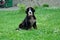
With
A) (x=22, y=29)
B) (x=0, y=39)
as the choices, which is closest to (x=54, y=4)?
(x=22, y=29)

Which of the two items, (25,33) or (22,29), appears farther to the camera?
(22,29)

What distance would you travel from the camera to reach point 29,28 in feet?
32.3

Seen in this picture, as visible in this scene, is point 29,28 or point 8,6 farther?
point 8,6

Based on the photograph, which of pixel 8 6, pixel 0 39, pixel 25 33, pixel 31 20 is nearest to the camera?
pixel 0 39

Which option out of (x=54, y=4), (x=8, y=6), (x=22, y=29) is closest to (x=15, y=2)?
(x=8, y=6)

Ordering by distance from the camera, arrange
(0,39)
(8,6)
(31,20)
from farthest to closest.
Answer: (8,6) → (31,20) → (0,39)

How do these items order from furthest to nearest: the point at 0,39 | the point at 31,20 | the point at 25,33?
the point at 31,20 < the point at 25,33 < the point at 0,39

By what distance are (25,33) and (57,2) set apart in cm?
1690

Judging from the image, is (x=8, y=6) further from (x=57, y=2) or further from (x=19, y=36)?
(x=19, y=36)

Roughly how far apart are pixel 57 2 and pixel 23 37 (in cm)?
1750

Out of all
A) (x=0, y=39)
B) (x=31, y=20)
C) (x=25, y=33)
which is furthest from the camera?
(x=31, y=20)

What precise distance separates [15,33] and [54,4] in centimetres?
1688

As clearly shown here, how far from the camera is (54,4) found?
25.7 m

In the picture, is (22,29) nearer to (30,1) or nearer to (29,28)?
(29,28)
